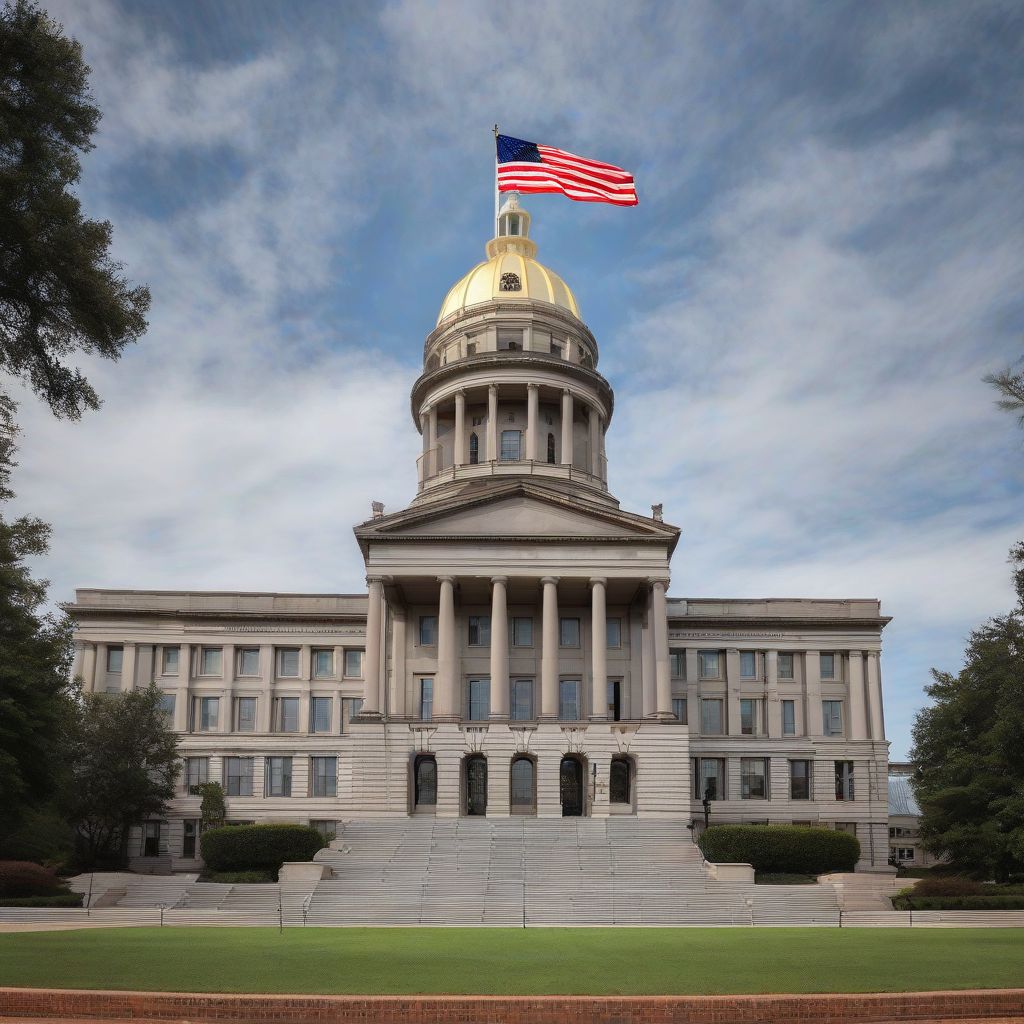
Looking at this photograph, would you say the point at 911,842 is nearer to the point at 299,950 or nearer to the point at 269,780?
the point at 269,780

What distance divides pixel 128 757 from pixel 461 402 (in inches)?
1242

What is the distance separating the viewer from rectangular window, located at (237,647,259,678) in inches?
2931

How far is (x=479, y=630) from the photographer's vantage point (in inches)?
2655

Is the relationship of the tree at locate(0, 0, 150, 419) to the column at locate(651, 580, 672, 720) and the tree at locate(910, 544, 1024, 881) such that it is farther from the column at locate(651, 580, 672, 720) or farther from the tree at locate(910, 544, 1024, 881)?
the column at locate(651, 580, 672, 720)

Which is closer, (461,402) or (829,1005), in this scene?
(829,1005)

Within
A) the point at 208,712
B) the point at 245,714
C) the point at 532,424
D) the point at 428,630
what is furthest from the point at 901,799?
the point at 208,712

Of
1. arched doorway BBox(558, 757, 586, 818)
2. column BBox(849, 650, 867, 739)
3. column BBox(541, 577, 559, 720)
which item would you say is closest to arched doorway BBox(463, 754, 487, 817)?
arched doorway BBox(558, 757, 586, 818)

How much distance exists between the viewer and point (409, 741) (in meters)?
59.3

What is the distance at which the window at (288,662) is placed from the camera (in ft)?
244

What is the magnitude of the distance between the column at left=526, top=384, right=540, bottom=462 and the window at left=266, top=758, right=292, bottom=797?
24538mm

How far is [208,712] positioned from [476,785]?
2106 cm

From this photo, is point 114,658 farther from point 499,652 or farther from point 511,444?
point 511,444

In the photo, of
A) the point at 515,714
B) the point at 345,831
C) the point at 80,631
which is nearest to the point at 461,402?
the point at 515,714

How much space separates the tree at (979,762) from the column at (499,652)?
2118 centimetres
